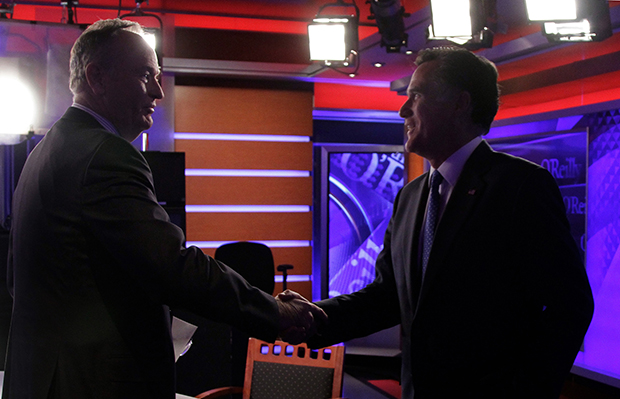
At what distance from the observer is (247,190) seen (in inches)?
249

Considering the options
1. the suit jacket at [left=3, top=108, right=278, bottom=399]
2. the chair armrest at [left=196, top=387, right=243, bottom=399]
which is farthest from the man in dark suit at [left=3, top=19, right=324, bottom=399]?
the chair armrest at [left=196, top=387, right=243, bottom=399]

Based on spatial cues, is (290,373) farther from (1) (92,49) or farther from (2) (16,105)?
(2) (16,105)

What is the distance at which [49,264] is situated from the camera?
1.38 meters

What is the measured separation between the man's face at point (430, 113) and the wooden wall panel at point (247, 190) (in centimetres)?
453

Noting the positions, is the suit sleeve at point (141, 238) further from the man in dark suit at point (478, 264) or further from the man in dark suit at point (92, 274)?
the man in dark suit at point (478, 264)

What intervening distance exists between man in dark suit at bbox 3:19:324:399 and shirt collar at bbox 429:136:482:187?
86 cm

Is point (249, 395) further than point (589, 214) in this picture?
No

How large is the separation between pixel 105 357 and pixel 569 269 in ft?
3.96

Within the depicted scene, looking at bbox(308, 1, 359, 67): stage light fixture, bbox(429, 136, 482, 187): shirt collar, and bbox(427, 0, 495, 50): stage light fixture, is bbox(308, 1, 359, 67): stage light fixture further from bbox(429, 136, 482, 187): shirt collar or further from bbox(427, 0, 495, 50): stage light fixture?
bbox(429, 136, 482, 187): shirt collar

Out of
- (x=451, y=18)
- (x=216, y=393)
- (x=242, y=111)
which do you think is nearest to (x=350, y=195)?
(x=242, y=111)

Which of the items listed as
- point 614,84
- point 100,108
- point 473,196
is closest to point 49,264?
point 100,108

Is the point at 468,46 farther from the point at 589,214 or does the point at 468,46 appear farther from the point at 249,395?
the point at 249,395

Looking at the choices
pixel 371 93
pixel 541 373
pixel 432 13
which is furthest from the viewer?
pixel 371 93

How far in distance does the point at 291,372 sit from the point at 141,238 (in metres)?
1.75
